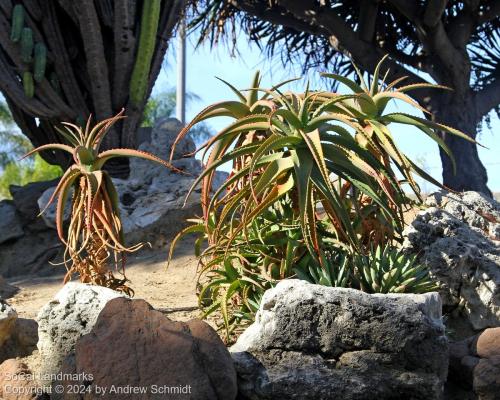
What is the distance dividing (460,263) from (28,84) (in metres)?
5.70

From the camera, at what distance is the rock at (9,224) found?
952 centimetres

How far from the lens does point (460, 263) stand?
4.70 meters

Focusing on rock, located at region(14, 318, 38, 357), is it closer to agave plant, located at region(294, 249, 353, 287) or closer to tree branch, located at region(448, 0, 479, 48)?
agave plant, located at region(294, 249, 353, 287)

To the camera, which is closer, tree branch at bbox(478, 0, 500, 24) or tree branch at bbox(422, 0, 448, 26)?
tree branch at bbox(422, 0, 448, 26)

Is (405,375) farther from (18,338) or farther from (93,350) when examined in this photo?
(18,338)

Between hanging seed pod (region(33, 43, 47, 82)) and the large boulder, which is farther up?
hanging seed pod (region(33, 43, 47, 82))

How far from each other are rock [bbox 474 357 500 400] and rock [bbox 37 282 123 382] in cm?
182

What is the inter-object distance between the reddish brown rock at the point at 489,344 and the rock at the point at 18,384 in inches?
84.5

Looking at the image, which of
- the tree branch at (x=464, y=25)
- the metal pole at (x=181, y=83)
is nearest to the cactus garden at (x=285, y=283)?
the tree branch at (x=464, y=25)

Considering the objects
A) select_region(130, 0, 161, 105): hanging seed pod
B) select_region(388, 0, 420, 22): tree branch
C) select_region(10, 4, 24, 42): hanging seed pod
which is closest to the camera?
select_region(10, 4, 24, 42): hanging seed pod

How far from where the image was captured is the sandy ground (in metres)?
5.43

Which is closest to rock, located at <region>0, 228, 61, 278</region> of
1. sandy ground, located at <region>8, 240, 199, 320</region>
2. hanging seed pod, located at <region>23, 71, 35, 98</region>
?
sandy ground, located at <region>8, 240, 199, 320</region>

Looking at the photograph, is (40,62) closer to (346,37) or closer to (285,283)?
(346,37)

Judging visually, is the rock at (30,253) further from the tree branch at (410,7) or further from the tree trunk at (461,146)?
the tree branch at (410,7)
